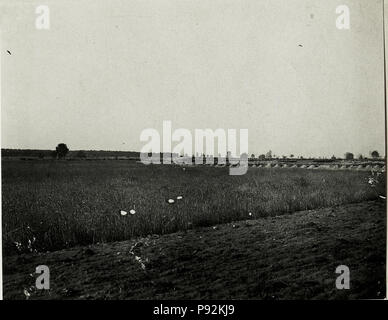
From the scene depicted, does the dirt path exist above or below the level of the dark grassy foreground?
below

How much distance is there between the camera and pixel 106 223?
12.8ft

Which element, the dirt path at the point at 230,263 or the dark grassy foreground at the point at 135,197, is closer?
the dirt path at the point at 230,263

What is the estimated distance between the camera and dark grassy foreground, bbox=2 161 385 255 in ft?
12.5

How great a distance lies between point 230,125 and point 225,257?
1565mm

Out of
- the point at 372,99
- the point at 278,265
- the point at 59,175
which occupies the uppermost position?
the point at 372,99

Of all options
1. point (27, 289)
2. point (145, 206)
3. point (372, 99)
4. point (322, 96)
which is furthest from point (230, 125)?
point (27, 289)

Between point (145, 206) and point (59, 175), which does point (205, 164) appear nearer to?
point (145, 206)

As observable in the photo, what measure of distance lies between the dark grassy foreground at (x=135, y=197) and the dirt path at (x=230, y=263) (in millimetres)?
169

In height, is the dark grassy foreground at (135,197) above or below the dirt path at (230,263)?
above

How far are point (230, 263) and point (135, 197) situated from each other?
1.42 meters

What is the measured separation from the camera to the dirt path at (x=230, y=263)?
133 inches

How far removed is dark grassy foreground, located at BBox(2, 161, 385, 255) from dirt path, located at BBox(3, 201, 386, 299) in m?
0.17

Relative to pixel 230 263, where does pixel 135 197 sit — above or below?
above

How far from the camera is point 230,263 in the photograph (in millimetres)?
3594
